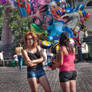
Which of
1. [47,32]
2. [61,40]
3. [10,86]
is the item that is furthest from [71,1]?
[61,40]

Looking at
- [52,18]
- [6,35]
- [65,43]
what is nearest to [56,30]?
[52,18]

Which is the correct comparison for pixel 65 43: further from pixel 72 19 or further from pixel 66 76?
pixel 72 19

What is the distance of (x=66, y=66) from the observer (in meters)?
5.72

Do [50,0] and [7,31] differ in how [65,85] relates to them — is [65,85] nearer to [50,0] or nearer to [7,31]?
[50,0]

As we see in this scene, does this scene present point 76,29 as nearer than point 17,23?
Yes

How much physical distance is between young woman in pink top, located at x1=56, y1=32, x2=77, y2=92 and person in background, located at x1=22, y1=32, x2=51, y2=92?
0.34 m

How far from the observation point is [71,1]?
26.4 m

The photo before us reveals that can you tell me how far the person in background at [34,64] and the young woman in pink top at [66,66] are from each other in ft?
1.12

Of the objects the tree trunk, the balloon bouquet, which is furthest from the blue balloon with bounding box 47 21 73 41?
the tree trunk

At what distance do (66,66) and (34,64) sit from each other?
637 mm

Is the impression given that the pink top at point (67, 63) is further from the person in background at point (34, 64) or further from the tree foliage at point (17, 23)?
the tree foliage at point (17, 23)

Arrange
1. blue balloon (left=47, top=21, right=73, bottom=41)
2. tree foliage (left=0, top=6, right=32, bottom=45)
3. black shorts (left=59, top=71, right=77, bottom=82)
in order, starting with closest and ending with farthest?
black shorts (left=59, top=71, right=77, bottom=82) < blue balloon (left=47, top=21, right=73, bottom=41) < tree foliage (left=0, top=6, right=32, bottom=45)

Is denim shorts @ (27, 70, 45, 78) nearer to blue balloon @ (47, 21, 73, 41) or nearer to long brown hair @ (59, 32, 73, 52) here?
long brown hair @ (59, 32, 73, 52)

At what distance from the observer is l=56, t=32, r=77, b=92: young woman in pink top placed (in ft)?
18.4
